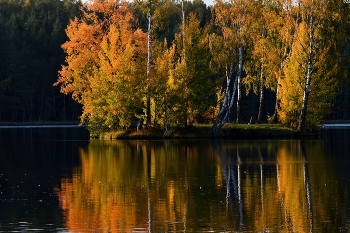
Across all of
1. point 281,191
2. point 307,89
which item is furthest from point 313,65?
point 281,191

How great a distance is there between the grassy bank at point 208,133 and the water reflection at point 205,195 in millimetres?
18419

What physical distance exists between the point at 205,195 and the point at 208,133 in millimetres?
29953

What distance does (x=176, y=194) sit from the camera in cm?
1476

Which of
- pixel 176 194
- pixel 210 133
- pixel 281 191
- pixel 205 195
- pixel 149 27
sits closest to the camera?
pixel 205 195

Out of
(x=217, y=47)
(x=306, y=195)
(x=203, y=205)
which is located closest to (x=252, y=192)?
(x=306, y=195)

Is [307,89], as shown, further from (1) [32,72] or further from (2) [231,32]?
(1) [32,72]

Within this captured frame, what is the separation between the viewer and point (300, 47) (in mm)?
45562

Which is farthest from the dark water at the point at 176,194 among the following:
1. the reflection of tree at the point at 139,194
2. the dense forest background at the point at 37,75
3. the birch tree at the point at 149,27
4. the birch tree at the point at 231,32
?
the dense forest background at the point at 37,75

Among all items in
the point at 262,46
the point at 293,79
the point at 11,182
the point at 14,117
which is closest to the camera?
the point at 11,182

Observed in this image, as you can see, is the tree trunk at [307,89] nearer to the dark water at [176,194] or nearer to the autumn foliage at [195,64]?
the autumn foliage at [195,64]

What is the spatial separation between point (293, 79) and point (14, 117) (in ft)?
244

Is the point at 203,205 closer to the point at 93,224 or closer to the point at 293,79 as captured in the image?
the point at 93,224

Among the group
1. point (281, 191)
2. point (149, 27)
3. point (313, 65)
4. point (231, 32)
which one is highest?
point (149, 27)

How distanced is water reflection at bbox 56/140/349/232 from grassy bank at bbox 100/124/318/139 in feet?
60.4
